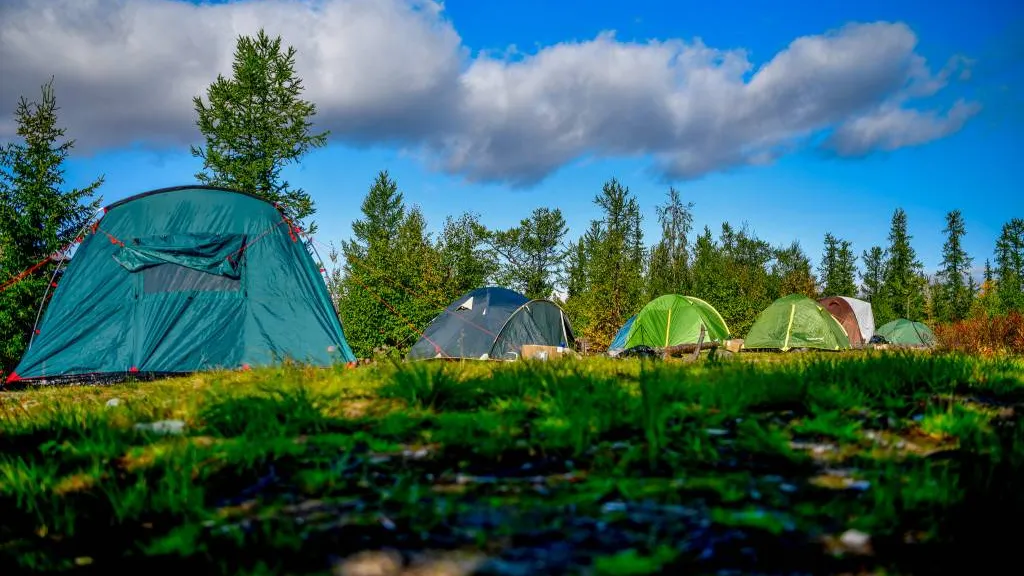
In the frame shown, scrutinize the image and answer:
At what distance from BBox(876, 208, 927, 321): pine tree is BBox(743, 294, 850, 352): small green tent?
127 ft

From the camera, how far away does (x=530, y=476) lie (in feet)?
10.8

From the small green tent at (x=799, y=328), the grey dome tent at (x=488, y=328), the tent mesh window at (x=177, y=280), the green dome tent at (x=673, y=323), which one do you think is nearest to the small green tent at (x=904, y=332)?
the small green tent at (x=799, y=328)

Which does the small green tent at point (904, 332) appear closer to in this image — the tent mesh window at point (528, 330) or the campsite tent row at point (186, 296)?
the tent mesh window at point (528, 330)

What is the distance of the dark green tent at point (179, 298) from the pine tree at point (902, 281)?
61783mm

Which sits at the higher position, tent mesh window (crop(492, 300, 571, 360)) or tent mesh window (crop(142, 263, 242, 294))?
tent mesh window (crop(142, 263, 242, 294))

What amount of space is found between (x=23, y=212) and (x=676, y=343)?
25.9 m

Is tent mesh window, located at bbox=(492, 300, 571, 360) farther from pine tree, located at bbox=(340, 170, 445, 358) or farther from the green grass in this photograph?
the green grass

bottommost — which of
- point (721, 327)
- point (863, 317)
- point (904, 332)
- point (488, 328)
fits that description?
point (904, 332)

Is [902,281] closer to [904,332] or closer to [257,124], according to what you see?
[904,332]

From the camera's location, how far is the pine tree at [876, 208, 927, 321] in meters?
61.9

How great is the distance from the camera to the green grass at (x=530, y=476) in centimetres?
246

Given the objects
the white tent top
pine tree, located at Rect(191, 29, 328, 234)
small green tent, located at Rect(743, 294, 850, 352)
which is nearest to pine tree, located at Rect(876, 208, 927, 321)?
the white tent top

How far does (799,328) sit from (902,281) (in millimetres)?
47489

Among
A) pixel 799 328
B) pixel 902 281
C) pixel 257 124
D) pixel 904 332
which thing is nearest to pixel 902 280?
pixel 902 281
